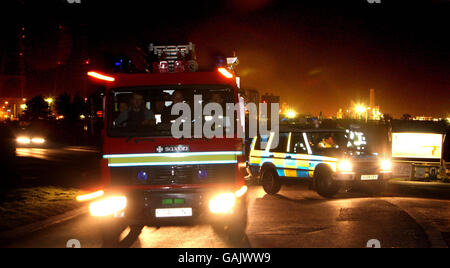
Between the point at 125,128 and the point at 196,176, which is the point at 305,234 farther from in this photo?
the point at 125,128

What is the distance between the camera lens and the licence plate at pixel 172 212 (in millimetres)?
7449

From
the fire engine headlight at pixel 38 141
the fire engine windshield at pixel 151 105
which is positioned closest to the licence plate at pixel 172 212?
the fire engine windshield at pixel 151 105

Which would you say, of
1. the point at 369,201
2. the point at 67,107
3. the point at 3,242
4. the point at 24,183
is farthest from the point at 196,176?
the point at 67,107

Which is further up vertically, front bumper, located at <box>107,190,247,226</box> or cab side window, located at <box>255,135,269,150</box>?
cab side window, located at <box>255,135,269,150</box>

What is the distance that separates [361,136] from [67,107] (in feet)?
332

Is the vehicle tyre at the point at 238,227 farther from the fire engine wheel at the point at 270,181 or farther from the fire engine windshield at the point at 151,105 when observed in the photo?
the fire engine wheel at the point at 270,181

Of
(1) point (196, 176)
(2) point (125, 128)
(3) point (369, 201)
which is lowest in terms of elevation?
(3) point (369, 201)

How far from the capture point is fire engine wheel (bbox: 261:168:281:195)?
574 inches

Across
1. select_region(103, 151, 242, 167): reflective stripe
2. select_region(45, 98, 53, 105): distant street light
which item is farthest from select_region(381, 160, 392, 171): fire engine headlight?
select_region(45, 98, 53, 105): distant street light

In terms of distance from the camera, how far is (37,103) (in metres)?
113

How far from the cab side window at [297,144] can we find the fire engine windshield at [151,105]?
6529 millimetres

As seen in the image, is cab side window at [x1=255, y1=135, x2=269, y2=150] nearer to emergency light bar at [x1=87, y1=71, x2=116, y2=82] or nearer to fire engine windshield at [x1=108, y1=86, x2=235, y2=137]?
fire engine windshield at [x1=108, y1=86, x2=235, y2=137]

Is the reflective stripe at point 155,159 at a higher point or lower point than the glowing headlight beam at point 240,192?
higher
